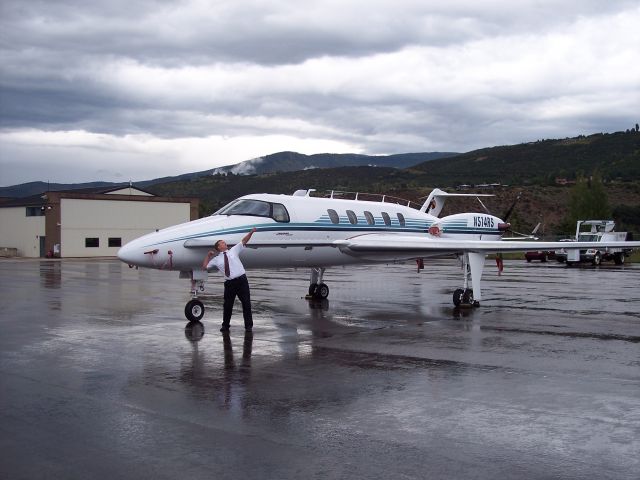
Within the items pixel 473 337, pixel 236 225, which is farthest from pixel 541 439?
pixel 236 225

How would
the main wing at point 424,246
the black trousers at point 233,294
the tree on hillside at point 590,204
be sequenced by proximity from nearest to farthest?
the black trousers at point 233,294, the main wing at point 424,246, the tree on hillside at point 590,204

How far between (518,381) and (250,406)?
3419 mm

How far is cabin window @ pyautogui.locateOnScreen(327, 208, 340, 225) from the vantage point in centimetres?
1842

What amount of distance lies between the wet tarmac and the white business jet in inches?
55.8

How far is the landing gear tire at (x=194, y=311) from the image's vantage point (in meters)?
14.8

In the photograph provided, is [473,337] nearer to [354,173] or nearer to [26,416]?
[26,416]

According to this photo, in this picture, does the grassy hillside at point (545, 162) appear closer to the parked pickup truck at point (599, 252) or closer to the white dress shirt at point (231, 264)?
the parked pickup truck at point (599, 252)

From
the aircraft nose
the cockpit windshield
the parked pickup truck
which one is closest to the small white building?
the parked pickup truck

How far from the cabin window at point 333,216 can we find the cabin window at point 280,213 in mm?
1603

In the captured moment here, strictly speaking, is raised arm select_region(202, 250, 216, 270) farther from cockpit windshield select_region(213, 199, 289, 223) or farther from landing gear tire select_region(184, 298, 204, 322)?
cockpit windshield select_region(213, 199, 289, 223)

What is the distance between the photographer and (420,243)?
59.0 ft

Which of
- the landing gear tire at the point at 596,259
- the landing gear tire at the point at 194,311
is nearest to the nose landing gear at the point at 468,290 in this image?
the landing gear tire at the point at 194,311

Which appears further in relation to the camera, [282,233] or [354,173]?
[354,173]

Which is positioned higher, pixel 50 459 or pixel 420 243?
pixel 420 243
